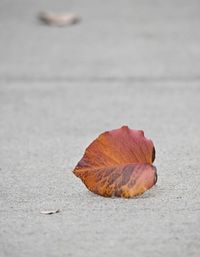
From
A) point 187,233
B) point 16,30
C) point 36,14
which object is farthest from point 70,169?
point 36,14

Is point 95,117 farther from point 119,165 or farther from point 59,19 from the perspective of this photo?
point 59,19

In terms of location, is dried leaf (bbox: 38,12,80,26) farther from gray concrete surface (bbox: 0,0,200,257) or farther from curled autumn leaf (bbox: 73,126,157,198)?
curled autumn leaf (bbox: 73,126,157,198)

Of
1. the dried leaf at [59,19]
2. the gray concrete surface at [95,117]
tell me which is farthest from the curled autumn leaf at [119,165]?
the dried leaf at [59,19]

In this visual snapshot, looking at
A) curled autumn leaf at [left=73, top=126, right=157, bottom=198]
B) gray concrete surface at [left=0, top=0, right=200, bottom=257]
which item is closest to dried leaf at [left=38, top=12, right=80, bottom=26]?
gray concrete surface at [left=0, top=0, right=200, bottom=257]

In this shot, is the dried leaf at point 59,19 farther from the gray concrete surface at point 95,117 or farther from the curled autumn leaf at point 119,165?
the curled autumn leaf at point 119,165

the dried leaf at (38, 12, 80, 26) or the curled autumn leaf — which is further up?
the dried leaf at (38, 12, 80, 26)

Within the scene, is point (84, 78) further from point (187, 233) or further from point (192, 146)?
point (187, 233)
